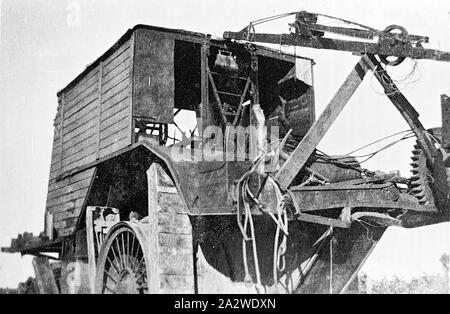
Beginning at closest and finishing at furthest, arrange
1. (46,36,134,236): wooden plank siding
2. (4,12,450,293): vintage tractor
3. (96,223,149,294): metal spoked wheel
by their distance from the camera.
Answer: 1. (4,12,450,293): vintage tractor
2. (96,223,149,294): metal spoked wheel
3. (46,36,134,236): wooden plank siding

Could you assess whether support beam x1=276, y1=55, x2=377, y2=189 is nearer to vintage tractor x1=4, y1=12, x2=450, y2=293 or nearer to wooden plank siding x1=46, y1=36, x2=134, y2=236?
vintage tractor x1=4, y1=12, x2=450, y2=293

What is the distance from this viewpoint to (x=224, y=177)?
23.4 ft

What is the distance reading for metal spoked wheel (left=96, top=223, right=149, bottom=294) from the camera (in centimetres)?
820

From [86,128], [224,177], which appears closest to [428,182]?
[224,177]

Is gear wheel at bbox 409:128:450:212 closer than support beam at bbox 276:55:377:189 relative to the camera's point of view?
Yes

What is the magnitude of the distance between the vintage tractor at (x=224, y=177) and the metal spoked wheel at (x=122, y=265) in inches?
1.0

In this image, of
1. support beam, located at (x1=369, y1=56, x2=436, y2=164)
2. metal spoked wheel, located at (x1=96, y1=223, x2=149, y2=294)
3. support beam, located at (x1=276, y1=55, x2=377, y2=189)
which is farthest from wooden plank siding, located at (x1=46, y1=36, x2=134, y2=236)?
support beam, located at (x1=369, y1=56, x2=436, y2=164)

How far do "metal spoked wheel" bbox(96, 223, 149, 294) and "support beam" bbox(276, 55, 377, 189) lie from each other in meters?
2.31

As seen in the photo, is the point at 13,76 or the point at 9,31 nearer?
the point at 9,31

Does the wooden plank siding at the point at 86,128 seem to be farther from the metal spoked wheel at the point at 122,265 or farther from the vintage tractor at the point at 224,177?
the metal spoked wheel at the point at 122,265
